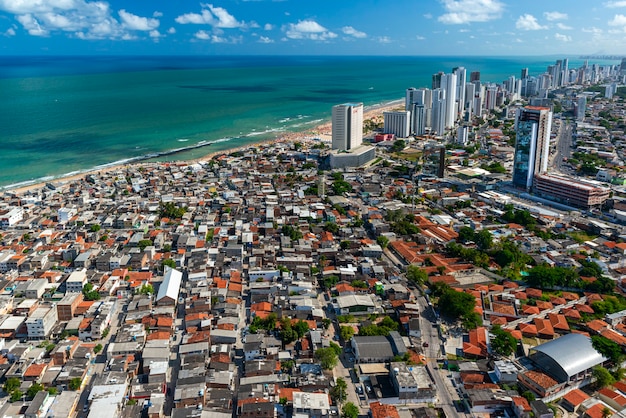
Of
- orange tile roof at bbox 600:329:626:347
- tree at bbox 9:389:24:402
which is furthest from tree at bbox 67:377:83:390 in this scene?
orange tile roof at bbox 600:329:626:347

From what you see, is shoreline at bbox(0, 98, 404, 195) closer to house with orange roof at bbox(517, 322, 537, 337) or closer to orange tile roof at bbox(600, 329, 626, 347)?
house with orange roof at bbox(517, 322, 537, 337)

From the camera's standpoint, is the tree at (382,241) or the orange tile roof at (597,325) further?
the tree at (382,241)

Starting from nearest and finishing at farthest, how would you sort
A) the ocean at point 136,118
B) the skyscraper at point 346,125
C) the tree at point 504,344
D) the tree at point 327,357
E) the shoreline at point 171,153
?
the tree at point 327,357 < the tree at point 504,344 < the shoreline at point 171,153 < the ocean at point 136,118 < the skyscraper at point 346,125

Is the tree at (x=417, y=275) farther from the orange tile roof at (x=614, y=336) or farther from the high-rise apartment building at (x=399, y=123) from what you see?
the high-rise apartment building at (x=399, y=123)

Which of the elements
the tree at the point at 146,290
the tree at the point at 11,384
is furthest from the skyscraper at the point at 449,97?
the tree at the point at 11,384

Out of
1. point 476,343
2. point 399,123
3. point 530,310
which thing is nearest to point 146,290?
point 476,343

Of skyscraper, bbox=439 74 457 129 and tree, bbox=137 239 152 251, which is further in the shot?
skyscraper, bbox=439 74 457 129
